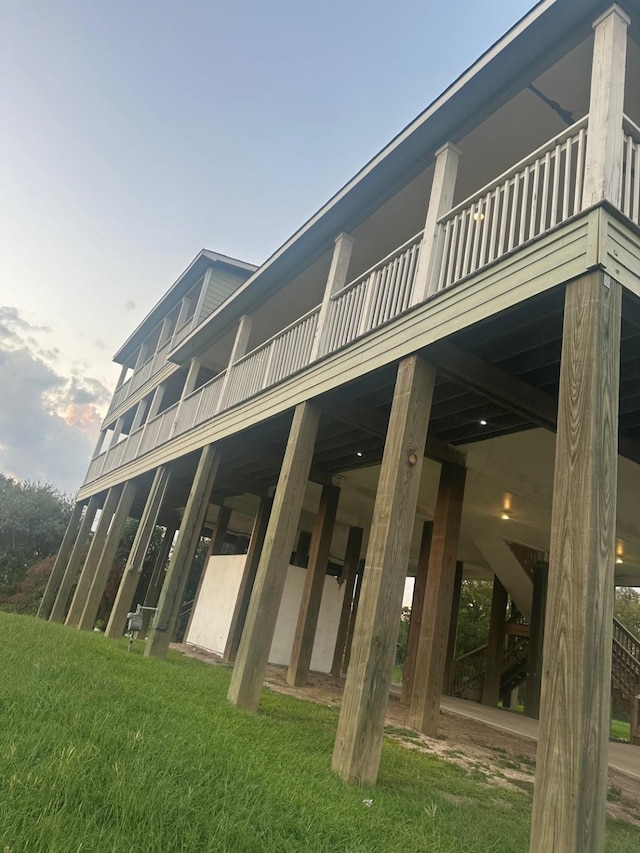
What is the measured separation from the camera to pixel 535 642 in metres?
12.3

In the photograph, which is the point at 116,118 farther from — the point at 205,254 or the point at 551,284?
the point at 551,284

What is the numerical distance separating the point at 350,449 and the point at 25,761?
260 inches

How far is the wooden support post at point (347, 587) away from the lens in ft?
42.4

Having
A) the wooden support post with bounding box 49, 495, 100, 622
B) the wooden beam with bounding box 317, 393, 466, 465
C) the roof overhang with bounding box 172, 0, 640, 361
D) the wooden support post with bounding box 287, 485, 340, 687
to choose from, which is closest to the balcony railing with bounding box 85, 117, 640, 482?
the wooden beam with bounding box 317, 393, 466, 465

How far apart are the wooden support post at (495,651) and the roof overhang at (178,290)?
10.8 meters

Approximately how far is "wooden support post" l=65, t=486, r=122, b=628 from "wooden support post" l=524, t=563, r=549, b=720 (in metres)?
10.6

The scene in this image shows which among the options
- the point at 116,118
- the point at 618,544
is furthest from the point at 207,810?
the point at 116,118

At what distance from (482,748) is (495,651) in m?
7.42

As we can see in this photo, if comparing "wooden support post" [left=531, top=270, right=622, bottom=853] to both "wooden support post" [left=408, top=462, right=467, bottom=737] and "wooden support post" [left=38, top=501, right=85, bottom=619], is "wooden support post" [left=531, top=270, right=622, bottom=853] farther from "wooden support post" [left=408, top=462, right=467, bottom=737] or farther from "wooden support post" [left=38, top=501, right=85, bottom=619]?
"wooden support post" [left=38, top=501, right=85, bottom=619]

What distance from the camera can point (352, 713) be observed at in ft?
12.6

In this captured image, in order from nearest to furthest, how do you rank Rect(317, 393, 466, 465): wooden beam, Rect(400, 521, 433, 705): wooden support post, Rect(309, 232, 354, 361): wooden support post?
Rect(317, 393, 466, 465): wooden beam
Rect(309, 232, 354, 361): wooden support post
Rect(400, 521, 433, 705): wooden support post

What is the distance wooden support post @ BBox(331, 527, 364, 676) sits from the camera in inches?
508

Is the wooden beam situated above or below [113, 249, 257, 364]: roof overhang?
below

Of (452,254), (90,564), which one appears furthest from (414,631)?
(90,564)
